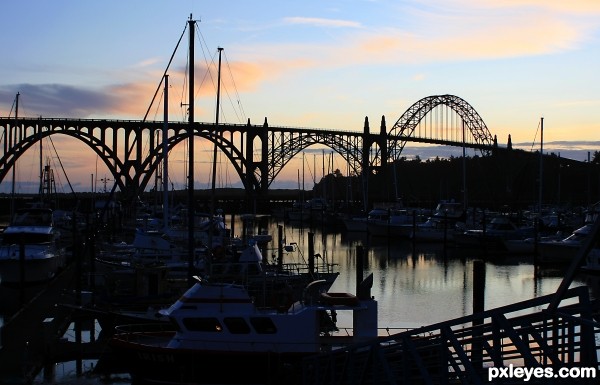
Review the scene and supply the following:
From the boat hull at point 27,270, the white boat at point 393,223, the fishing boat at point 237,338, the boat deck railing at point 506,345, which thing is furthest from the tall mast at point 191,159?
the white boat at point 393,223

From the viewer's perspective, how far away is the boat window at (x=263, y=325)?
20.6m

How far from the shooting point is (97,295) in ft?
99.2

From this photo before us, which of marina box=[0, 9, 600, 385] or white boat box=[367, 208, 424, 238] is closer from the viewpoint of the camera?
marina box=[0, 9, 600, 385]

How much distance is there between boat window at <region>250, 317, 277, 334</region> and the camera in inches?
810

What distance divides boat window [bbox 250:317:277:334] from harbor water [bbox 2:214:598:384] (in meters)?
5.16

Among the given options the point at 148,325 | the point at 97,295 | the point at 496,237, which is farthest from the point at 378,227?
the point at 148,325

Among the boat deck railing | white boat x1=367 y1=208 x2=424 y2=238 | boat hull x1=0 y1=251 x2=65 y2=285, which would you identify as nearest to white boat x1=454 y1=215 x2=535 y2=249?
white boat x1=367 y1=208 x2=424 y2=238

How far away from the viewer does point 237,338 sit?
20578mm

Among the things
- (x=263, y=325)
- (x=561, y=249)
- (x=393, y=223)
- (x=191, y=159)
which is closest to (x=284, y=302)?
(x=263, y=325)

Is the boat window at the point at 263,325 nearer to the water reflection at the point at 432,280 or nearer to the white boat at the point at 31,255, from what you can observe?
the water reflection at the point at 432,280

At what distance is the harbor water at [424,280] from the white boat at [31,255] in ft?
38.5

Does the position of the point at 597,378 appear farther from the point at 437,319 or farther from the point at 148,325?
the point at 437,319

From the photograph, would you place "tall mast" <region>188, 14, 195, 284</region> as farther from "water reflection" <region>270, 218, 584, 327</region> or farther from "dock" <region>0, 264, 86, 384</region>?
"water reflection" <region>270, 218, 584, 327</region>

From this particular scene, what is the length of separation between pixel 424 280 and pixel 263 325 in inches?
1136
